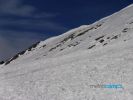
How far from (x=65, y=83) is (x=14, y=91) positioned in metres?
4.28

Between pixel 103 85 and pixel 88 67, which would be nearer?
pixel 103 85

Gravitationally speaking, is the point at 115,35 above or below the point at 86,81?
above

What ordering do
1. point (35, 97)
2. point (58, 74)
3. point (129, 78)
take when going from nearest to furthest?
point (35, 97) < point (129, 78) < point (58, 74)

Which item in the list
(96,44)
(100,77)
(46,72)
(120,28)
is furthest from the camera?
(120,28)

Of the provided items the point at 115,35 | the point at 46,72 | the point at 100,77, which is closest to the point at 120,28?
the point at 115,35

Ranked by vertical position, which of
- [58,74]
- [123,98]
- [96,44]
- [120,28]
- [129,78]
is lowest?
[123,98]

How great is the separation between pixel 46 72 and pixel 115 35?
883 inches

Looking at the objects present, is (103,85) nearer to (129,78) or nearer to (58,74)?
(129,78)

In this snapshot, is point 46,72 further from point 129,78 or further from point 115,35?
point 115,35

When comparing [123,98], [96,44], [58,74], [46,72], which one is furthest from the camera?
[96,44]

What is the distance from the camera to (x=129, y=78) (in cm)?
2736

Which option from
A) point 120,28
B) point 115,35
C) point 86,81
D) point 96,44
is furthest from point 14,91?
point 120,28

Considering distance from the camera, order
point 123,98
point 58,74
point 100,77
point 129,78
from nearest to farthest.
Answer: point 123,98
point 129,78
point 100,77
point 58,74

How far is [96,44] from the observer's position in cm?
5300
